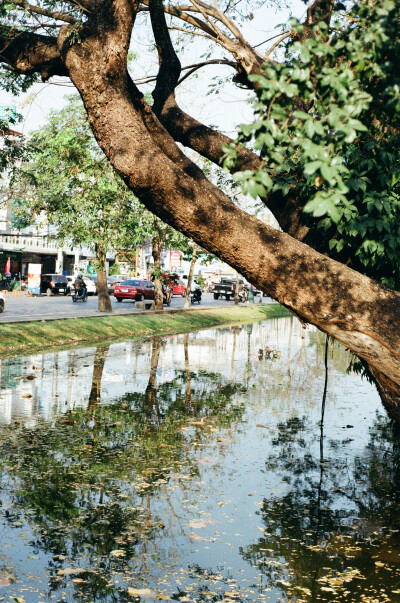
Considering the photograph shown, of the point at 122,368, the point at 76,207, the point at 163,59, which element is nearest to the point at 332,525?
the point at 163,59

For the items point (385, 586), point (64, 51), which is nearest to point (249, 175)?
point (385, 586)

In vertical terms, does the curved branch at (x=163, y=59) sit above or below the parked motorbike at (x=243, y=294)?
above

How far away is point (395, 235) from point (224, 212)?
1.66 metres

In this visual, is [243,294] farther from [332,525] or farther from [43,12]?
[332,525]

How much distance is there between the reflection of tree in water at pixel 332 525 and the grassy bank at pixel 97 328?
11.3 metres

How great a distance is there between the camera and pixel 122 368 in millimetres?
15820

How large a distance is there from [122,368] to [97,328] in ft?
29.8

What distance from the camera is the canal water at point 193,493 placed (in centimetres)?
480

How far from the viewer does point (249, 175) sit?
334 centimetres

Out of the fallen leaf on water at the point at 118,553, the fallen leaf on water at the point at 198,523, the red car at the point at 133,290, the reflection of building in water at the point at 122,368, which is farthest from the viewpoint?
the red car at the point at 133,290

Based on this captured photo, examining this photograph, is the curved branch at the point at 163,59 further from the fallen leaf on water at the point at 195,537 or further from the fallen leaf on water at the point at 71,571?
the fallen leaf on water at the point at 71,571

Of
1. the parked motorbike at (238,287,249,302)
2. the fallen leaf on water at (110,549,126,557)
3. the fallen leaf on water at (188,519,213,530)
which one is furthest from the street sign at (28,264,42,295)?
the fallen leaf on water at (110,549,126,557)

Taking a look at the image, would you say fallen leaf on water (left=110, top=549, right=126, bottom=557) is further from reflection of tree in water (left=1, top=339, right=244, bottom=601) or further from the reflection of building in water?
the reflection of building in water

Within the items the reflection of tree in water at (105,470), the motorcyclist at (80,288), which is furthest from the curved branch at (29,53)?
the motorcyclist at (80,288)
